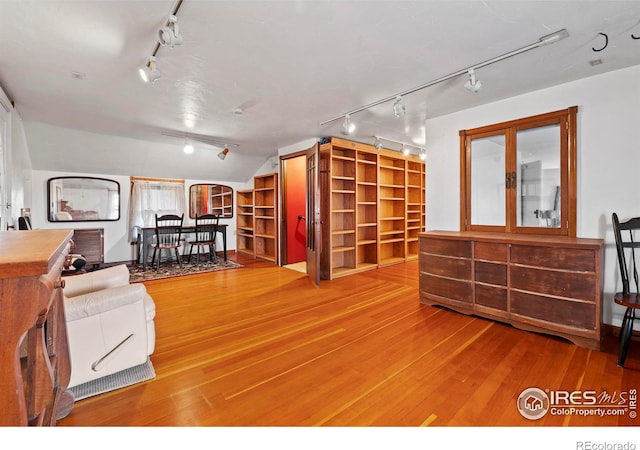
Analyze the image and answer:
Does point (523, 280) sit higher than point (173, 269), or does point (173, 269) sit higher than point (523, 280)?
point (523, 280)

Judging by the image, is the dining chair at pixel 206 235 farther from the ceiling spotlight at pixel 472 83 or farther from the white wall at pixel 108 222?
the ceiling spotlight at pixel 472 83

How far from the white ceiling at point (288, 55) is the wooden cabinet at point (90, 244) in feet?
6.45

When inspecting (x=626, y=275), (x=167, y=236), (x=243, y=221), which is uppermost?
(x=243, y=221)

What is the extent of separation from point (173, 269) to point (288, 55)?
4426 mm

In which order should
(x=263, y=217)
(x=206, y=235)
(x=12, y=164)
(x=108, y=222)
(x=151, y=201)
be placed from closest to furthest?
(x=12, y=164), (x=108, y=222), (x=151, y=201), (x=263, y=217), (x=206, y=235)

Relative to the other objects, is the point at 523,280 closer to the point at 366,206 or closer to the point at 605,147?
the point at 605,147

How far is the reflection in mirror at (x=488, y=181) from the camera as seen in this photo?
10.8 feet

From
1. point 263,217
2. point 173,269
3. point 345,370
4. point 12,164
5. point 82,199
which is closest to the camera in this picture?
point 345,370

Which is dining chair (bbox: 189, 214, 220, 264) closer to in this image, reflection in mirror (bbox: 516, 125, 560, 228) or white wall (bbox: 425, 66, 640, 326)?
reflection in mirror (bbox: 516, 125, 560, 228)

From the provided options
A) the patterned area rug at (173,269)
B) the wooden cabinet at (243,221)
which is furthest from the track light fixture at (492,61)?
the wooden cabinet at (243,221)

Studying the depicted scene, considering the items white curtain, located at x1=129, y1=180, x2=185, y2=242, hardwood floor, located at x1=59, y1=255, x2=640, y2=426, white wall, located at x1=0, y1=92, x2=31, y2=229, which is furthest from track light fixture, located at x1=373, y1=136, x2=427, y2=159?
white wall, located at x1=0, y1=92, x2=31, y2=229

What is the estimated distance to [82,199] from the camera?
566 centimetres

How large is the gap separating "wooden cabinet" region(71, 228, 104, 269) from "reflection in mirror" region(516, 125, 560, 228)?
6522 millimetres

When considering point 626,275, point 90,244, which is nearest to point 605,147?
point 626,275
